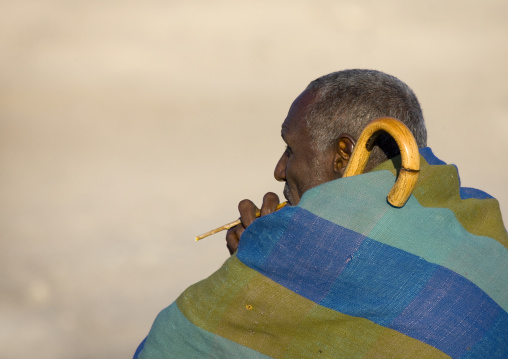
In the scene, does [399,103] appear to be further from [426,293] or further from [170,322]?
[170,322]

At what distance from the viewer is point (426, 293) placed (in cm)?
Answer: 224

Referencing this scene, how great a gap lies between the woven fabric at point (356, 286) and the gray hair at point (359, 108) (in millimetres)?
351

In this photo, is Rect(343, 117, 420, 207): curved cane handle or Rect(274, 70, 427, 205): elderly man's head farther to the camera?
Rect(274, 70, 427, 205): elderly man's head

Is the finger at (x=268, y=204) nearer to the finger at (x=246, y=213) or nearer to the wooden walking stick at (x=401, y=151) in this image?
the finger at (x=246, y=213)

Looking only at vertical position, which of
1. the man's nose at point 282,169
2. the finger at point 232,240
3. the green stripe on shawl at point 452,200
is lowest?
the green stripe on shawl at point 452,200

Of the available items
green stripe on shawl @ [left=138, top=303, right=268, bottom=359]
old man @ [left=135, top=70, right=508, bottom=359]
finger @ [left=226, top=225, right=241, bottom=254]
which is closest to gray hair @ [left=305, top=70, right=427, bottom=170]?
old man @ [left=135, top=70, right=508, bottom=359]

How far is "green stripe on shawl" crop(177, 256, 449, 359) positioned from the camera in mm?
2238

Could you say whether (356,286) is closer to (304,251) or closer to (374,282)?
(374,282)

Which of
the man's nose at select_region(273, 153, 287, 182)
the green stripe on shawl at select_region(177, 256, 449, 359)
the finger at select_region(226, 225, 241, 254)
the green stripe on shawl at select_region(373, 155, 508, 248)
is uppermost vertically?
the man's nose at select_region(273, 153, 287, 182)

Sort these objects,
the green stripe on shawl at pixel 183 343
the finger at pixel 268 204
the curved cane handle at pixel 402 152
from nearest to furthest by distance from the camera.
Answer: the curved cane handle at pixel 402 152 < the green stripe on shawl at pixel 183 343 < the finger at pixel 268 204

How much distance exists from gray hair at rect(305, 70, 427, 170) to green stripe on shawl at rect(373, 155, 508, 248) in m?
0.24

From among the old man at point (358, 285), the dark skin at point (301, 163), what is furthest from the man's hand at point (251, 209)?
the old man at point (358, 285)

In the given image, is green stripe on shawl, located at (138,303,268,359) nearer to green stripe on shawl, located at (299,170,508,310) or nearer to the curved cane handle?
green stripe on shawl, located at (299,170,508,310)

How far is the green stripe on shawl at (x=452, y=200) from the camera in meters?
2.42
